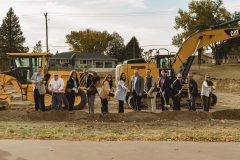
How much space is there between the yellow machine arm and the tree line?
43481 millimetres

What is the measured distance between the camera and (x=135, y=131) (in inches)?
447

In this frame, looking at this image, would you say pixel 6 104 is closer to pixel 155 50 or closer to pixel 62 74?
pixel 62 74

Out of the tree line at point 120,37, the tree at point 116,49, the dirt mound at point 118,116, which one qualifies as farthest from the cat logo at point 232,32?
the tree at point 116,49

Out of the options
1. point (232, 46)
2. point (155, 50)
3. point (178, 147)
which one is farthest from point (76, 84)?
point (232, 46)

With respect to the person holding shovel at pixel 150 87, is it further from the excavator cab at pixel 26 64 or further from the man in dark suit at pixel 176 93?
the excavator cab at pixel 26 64

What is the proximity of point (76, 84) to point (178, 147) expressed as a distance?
8949mm

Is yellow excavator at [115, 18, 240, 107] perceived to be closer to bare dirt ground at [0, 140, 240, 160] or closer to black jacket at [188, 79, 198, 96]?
black jacket at [188, 79, 198, 96]

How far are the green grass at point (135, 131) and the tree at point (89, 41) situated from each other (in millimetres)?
→ 92143

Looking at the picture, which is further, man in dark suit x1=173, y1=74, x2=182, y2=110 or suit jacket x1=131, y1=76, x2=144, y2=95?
man in dark suit x1=173, y1=74, x2=182, y2=110

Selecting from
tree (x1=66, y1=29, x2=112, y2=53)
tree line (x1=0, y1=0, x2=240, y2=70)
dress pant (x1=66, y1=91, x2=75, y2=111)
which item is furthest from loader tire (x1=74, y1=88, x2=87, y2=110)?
tree (x1=66, y1=29, x2=112, y2=53)

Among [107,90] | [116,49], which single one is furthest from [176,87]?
[116,49]

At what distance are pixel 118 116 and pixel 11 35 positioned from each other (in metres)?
85.5

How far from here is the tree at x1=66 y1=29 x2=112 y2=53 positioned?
104 metres

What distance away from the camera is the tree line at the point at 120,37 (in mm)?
74812
